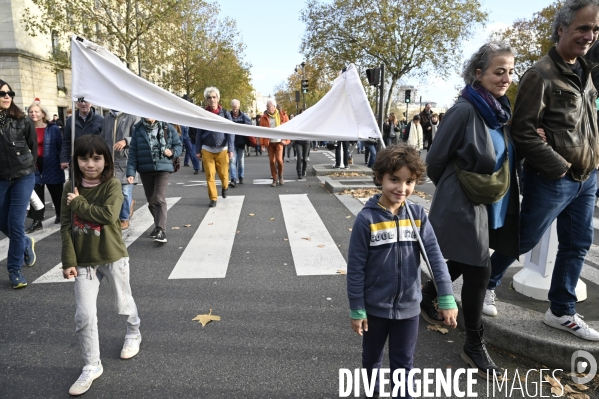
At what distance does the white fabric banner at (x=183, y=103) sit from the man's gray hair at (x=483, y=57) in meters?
0.93

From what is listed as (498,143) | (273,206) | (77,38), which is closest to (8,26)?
(273,206)

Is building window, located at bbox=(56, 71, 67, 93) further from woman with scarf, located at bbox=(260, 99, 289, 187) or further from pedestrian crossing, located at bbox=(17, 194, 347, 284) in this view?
pedestrian crossing, located at bbox=(17, 194, 347, 284)

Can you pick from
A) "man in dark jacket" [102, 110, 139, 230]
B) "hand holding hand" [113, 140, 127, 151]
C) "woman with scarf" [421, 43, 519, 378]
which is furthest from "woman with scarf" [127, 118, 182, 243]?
"woman with scarf" [421, 43, 519, 378]

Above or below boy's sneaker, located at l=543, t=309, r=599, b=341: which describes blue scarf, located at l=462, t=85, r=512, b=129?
above

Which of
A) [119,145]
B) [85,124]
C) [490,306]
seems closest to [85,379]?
[490,306]

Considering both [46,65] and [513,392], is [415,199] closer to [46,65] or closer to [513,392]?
[513,392]

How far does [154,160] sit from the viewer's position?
620 centimetres

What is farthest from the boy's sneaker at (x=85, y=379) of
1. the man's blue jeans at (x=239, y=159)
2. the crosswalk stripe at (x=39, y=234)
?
the man's blue jeans at (x=239, y=159)

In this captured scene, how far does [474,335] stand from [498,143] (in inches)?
47.8

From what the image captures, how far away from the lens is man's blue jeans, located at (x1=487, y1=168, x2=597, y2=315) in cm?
302

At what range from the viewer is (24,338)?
3475 mm

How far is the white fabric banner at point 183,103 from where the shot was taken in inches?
137

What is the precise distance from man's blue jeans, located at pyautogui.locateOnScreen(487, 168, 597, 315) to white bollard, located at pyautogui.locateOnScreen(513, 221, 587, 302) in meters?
0.57

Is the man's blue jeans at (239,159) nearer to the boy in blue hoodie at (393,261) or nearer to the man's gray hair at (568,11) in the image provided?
the man's gray hair at (568,11)
